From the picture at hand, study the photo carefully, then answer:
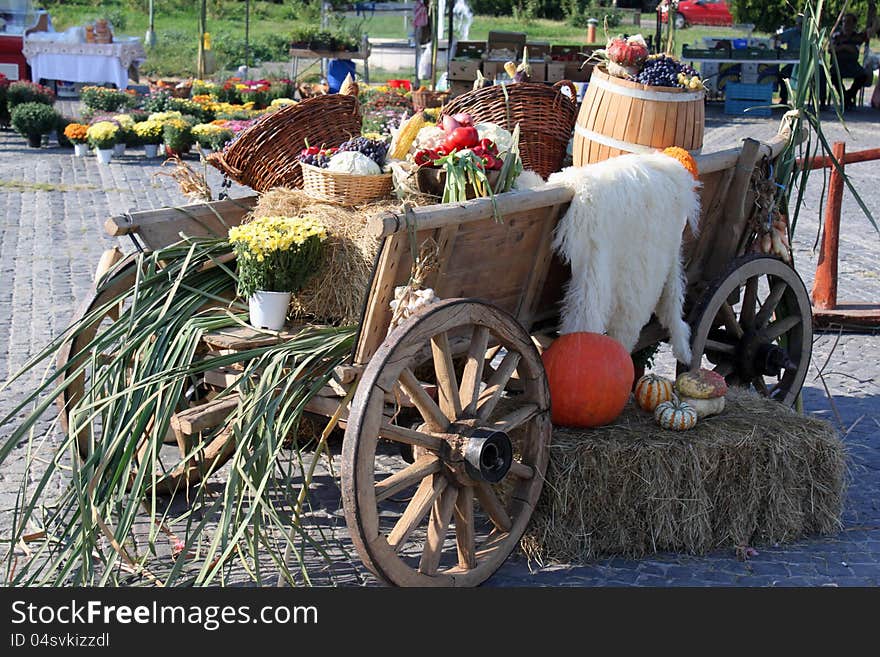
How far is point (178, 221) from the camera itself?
423 cm

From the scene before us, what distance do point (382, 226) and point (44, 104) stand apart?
1351 cm

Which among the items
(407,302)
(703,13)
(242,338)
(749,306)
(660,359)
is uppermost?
(703,13)

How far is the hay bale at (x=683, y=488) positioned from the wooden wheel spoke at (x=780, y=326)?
79cm

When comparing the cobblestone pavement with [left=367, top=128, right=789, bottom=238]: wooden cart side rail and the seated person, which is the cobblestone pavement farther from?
the seated person

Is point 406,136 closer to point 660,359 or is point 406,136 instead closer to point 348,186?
point 348,186

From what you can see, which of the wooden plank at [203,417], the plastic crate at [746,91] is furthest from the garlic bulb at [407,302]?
the plastic crate at [746,91]

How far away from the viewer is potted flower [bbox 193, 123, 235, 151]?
533 inches

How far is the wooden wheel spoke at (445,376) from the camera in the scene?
11.3 feet

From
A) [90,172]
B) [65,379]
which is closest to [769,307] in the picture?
[65,379]

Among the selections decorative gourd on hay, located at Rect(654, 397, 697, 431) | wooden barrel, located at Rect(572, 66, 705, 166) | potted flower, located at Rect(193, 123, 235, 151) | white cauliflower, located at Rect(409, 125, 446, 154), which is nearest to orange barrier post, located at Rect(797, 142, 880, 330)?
wooden barrel, located at Rect(572, 66, 705, 166)

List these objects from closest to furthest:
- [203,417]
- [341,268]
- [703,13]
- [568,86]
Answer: [203,417] < [341,268] < [568,86] < [703,13]

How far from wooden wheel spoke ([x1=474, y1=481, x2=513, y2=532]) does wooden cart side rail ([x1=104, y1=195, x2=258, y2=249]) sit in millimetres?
1504

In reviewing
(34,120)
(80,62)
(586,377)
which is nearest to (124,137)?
(34,120)

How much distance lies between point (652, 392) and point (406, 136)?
1381 millimetres
